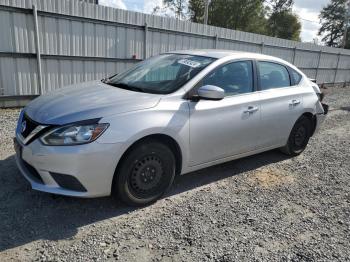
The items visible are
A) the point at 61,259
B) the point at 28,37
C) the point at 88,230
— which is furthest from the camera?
the point at 28,37

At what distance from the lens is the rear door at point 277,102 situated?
4.58 metres

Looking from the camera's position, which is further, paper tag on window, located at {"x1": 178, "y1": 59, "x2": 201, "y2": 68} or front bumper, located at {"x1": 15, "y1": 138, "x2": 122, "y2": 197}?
paper tag on window, located at {"x1": 178, "y1": 59, "x2": 201, "y2": 68}

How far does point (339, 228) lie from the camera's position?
3.47 m

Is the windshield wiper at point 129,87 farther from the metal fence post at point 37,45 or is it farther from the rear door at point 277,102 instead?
the metal fence post at point 37,45

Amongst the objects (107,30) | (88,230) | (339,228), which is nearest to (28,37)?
(107,30)

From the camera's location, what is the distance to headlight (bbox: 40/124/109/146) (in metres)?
2.99

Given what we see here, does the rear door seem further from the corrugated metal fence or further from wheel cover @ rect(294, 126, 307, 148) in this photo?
the corrugated metal fence

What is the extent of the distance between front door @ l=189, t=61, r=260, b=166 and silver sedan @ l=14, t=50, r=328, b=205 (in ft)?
0.04

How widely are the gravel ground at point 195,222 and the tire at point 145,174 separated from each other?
0.16 m

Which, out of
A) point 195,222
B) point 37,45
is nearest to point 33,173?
point 195,222

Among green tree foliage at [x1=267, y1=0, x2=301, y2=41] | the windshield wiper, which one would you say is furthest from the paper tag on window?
green tree foliage at [x1=267, y1=0, x2=301, y2=41]

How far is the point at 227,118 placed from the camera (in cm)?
400

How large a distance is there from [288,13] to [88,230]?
158 ft

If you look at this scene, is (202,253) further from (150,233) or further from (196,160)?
(196,160)
